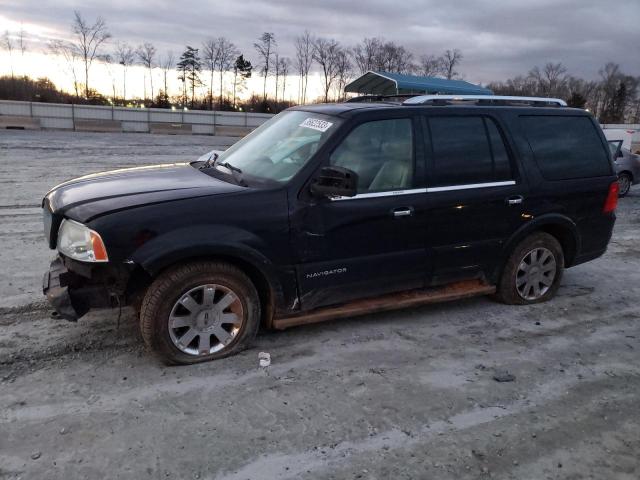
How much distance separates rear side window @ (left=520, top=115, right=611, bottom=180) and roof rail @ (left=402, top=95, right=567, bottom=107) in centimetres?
18

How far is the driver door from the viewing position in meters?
3.90

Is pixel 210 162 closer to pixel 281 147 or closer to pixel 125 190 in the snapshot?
pixel 281 147

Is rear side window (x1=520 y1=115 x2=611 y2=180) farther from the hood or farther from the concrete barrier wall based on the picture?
the concrete barrier wall

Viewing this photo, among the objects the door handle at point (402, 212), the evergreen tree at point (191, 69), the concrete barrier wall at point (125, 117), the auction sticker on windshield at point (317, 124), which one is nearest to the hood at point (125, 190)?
the auction sticker on windshield at point (317, 124)

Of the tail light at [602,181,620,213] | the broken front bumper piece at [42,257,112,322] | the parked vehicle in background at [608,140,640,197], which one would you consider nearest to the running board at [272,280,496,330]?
the broken front bumper piece at [42,257,112,322]

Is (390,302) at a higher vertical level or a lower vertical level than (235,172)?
lower

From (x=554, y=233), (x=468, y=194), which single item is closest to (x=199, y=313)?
(x=468, y=194)

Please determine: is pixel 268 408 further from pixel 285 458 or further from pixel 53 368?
pixel 53 368

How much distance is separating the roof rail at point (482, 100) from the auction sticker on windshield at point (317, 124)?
0.75 m

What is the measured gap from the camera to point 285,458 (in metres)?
2.81

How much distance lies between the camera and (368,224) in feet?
13.3

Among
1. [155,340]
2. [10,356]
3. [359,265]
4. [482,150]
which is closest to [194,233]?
[155,340]

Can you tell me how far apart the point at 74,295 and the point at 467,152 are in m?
3.30

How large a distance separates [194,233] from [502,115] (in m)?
3.05
